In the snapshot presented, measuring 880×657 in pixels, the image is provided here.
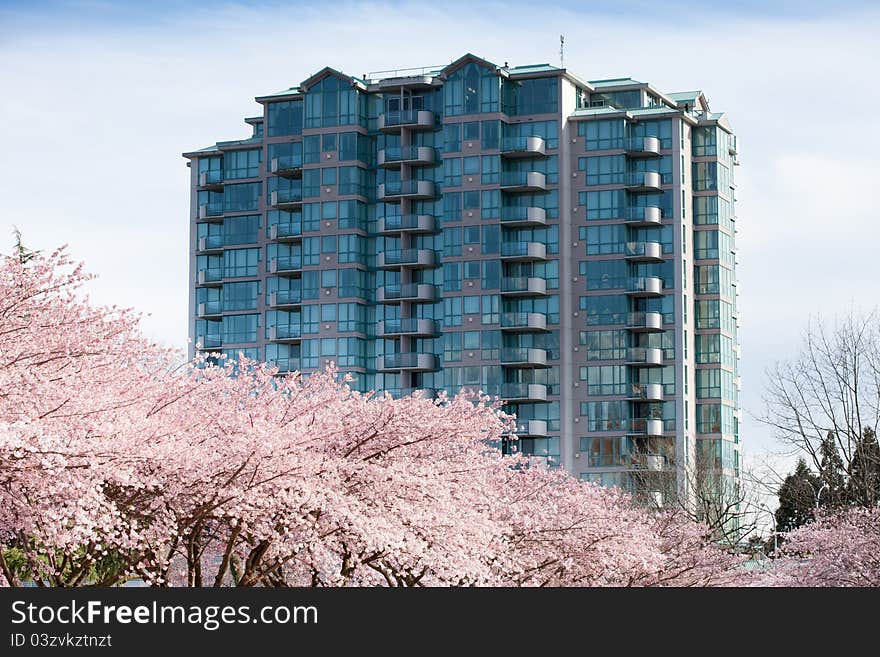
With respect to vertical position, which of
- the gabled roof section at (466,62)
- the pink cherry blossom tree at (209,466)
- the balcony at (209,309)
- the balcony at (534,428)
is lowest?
the pink cherry blossom tree at (209,466)

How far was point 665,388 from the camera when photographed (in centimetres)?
8650

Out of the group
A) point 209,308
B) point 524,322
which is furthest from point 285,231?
point 524,322

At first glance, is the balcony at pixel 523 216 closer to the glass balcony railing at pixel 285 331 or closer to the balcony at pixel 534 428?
the balcony at pixel 534 428

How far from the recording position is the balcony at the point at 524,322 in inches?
3430

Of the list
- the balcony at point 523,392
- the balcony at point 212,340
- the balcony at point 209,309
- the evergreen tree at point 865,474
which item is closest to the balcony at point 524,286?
the balcony at point 523,392

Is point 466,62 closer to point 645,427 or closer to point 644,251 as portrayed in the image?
point 644,251

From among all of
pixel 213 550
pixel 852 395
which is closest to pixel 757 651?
pixel 213 550

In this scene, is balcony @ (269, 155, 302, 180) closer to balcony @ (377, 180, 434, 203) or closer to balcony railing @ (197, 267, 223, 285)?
balcony @ (377, 180, 434, 203)

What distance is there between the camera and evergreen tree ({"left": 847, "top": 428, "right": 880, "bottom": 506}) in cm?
3631

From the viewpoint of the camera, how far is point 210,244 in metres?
97.1

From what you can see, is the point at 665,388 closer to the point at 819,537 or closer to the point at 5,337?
the point at 819,537

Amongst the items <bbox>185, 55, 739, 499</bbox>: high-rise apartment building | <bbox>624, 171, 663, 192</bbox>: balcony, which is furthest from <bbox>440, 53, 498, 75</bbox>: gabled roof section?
<bbox>624, 171, 663, 192</bbox>: balcony

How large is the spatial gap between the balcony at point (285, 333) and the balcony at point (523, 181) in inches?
619

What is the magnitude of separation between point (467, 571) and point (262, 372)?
17.2 ft
